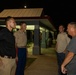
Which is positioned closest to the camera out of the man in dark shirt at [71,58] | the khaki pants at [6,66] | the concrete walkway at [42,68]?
the man in dark shirt at [71,58]

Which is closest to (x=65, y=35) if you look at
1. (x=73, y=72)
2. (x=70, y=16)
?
(x=73, y=72)

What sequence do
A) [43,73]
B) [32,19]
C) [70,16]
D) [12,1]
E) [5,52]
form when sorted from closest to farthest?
[5,52] < [43,73] < [32,19] < [12,1] < [70,16]

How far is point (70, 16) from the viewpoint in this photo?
303ft

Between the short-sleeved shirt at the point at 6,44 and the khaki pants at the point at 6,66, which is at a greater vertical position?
the short-sleeved shirt at the point at 6,44

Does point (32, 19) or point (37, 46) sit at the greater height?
point (32, 19)

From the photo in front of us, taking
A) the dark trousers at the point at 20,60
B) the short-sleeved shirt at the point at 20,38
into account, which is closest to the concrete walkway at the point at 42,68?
the dark trousers at the point at 20,60

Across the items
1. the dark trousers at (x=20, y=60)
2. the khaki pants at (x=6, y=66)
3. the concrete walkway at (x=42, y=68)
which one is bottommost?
the concrete walkway at (x=42, y=68)

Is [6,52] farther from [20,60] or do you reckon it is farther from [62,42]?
[62,42]

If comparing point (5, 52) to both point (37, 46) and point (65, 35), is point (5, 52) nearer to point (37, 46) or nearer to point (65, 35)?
point (65, 35)

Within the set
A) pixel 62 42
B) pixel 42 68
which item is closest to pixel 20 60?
pixel 62 42

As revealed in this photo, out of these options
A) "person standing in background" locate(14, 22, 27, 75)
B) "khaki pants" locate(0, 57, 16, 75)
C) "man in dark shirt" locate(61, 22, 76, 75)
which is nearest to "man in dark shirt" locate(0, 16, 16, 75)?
"khaki pants" locate(0, 57, 16, 75)

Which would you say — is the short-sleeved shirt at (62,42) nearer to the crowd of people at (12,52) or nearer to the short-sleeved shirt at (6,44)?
the crowd of people at (12,52)

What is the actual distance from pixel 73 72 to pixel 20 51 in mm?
2969

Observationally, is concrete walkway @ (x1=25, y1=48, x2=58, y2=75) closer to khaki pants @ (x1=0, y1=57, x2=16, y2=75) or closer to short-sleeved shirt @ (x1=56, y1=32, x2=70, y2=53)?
short-sleeved shirt @ (x1=56, y1=32, x2=70, y2=53)
